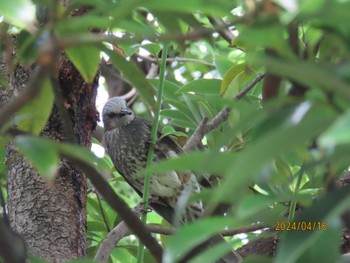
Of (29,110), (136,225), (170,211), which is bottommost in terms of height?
(170,211)

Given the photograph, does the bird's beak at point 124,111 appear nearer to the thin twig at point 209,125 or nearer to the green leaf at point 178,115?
the green leaf at point 178,115

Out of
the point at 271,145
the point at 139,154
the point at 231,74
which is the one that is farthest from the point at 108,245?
the point at 139,154

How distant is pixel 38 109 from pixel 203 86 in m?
1.37

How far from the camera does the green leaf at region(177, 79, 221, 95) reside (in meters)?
2.08

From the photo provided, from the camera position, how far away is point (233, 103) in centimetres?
62

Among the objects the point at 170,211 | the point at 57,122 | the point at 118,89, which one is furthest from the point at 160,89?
the point at 118,89

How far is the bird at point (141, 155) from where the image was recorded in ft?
8.52

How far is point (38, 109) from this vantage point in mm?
740

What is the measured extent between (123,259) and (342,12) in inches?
63.2

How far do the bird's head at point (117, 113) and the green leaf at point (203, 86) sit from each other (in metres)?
0.97

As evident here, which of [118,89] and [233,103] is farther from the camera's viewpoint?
[118,89]

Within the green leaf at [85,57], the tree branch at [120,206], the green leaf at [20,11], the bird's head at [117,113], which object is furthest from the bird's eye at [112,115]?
the green leaf at [20,11]

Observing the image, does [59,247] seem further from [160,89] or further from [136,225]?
[136,225]

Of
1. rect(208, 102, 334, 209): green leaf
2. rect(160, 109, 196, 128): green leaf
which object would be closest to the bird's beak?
rect(160, 109, 196, 128): green leaf
